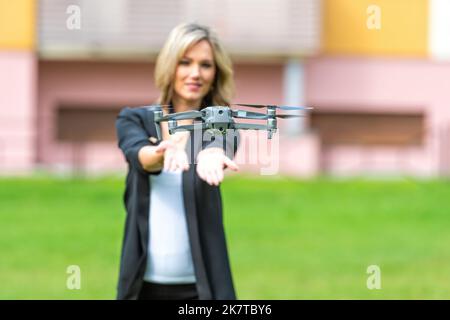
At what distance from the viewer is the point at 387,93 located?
108 ft

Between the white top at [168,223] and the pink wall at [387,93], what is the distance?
26.8 metres

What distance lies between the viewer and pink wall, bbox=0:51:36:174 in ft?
99.2

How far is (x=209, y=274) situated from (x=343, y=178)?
69.5 feet

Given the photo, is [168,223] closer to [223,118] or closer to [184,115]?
[184,115]

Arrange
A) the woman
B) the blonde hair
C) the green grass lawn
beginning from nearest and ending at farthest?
the blonde hair
the woman
the green grass lawn

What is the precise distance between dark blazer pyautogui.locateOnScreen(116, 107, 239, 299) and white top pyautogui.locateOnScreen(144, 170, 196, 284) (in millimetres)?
40

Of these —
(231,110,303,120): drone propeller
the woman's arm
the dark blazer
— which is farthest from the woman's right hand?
the dark blazer

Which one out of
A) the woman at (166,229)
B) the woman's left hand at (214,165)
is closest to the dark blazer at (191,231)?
the woman at (166,229)

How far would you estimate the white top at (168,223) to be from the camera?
5.70m

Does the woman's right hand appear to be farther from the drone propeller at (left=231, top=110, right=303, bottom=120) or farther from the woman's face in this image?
the woman's face

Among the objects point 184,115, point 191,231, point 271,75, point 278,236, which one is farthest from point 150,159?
point 271,75

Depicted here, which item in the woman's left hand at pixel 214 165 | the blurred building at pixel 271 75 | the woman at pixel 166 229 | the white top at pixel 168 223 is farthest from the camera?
the blurred building at pixel 271 75

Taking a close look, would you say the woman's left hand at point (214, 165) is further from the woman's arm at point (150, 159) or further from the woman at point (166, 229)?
the woman at point (166, 229)

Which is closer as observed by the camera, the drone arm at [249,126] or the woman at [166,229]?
the drone arm at [249,126]
